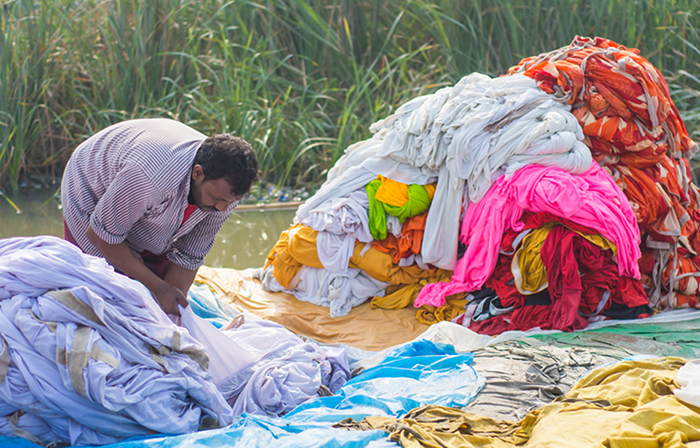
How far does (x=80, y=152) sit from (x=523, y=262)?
1896mm

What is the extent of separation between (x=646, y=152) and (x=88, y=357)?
2648 millimetres

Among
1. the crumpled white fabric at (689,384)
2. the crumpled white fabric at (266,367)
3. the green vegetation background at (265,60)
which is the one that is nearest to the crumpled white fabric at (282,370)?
the crumpled white fabric at (266,367)

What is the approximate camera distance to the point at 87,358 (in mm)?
Answer: 1751

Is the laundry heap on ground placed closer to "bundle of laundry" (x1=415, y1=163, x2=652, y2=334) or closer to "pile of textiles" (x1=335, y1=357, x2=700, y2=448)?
"bundle of laundry" (x1=415, y1=163, x2=652, y2=334)

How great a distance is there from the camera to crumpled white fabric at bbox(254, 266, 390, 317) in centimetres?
332

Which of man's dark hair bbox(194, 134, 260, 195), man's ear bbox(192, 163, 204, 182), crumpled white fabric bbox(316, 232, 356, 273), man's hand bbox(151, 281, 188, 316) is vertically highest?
man's dark hair bbox(194, 134, 260, 195)

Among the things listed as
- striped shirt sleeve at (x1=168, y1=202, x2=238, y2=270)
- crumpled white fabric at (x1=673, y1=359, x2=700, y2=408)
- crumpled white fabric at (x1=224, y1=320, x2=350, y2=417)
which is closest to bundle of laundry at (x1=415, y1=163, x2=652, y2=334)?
crumpled white fabric at (x1=224, y1=320, x2=350, y2=417)

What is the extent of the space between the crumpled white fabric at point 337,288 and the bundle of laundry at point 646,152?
4.21ft

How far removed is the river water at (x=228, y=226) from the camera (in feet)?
14.8

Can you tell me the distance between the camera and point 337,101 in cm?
659

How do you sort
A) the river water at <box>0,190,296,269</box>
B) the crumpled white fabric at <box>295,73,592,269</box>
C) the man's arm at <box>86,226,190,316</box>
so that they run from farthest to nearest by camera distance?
the river water at <box>0,190,296,269</box> → the crumpled white fabric at <box>295,73,592,269</box> → the man's arm at <box>86,226,190,316</box>

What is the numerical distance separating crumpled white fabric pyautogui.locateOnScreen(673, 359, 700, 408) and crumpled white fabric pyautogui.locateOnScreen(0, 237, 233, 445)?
1.28 meters

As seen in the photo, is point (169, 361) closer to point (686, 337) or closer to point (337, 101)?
point (686, 337)

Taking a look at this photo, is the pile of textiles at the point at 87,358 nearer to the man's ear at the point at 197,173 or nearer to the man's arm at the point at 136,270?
the man's arm at the point at 136,270
